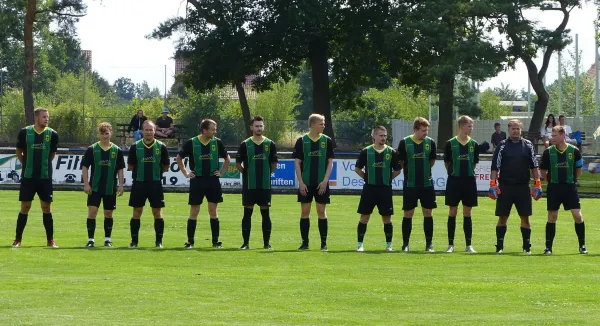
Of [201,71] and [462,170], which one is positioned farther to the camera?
[201,71]

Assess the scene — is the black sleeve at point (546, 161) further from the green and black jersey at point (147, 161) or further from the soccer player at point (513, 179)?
the green and black jersey at point (147, 161)

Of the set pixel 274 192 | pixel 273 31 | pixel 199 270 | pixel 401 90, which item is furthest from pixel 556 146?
pixel 401 90

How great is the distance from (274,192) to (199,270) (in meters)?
22.7

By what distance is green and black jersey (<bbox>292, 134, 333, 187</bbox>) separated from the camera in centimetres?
1844

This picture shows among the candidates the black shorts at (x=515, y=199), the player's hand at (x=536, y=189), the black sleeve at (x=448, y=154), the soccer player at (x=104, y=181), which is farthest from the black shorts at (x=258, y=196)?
the player's hand at (x=536, y=189)

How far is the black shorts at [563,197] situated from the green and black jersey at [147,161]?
19.5 ft

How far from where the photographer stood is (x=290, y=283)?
44.8ft

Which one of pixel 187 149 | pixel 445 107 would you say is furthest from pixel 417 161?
pixel 445 107

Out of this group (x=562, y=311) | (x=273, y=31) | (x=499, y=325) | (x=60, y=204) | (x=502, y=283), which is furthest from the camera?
(x=273, y=31)

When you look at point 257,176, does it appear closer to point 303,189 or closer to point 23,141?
point 303,189

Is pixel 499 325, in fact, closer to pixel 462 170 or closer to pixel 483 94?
pixel 462 170

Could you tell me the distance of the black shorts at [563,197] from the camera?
18312 millimetres

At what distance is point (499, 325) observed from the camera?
10.6 meters

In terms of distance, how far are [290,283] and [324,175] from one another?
4.91m
